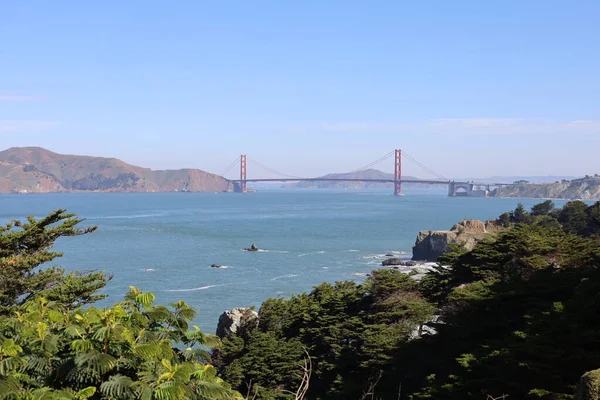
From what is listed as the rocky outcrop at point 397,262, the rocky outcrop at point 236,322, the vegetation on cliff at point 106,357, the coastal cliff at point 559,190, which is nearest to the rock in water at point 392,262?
the rocky outcrop at point 397,262

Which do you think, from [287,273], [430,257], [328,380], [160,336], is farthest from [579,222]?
[160,336]

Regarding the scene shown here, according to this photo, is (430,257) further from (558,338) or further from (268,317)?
(558,338)

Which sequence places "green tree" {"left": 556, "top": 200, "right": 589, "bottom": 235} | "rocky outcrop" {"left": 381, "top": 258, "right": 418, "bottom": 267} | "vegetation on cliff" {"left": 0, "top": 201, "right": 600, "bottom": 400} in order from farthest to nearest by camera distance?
"rocky outcrop" {"left": 381, "top": 258, "right": 418, "bottom": 267}, "green tree" {"left": 556, "top": 200, "right": 589, "bottom": 235}, "vegetation on cliff" {"left": 0, "top": 201, "right": 600, "bottom": 400}

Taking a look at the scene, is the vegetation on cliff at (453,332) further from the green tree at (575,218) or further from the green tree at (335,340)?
the green tree at (575,218)

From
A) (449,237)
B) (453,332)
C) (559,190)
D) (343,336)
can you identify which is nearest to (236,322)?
(343,336)

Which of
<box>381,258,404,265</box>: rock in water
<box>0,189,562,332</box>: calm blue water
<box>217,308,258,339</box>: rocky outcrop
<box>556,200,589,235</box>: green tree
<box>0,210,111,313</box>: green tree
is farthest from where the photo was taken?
<box>381,258,404,265</box>: rock in water

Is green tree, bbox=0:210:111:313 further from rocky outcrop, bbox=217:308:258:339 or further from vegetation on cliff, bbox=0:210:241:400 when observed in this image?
vegetation on cliff, bbox=0:210:241:400

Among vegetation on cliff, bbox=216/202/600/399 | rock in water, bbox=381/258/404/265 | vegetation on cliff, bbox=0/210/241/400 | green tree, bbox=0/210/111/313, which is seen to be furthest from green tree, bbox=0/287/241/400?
rock in water, bbox=381/258/404/265

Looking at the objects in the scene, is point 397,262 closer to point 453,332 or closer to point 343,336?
point 343,336
